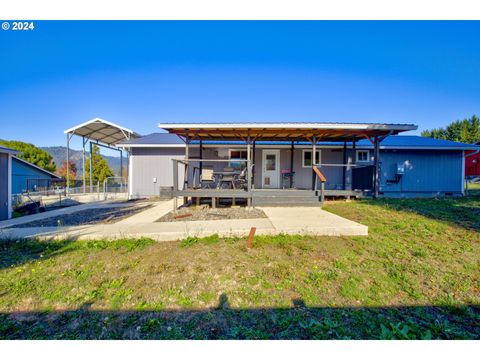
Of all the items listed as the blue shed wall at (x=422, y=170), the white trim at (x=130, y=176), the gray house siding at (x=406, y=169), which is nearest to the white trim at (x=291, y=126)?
the gray house siding at (x=406, y=169)

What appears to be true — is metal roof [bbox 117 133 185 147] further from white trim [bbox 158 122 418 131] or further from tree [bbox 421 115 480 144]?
tree [bbox 421 115 480 144]

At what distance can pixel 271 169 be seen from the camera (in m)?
11.1

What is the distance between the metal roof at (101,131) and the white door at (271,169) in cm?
886

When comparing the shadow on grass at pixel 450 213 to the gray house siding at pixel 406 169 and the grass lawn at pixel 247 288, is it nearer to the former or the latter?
the grass lawn at pixel 247 288

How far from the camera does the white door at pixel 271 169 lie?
36.4 ft

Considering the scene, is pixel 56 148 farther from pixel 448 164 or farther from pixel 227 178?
pixel 448 164

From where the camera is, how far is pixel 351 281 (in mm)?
2775

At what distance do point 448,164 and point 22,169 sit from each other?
29351 mm

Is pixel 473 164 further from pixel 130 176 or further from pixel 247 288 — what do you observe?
pixel 130 176

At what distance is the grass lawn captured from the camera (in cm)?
205

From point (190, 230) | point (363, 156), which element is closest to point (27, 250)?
point (190, 230)

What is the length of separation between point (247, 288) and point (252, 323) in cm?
55

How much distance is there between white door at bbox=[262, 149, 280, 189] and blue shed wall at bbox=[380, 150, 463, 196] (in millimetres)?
5540
